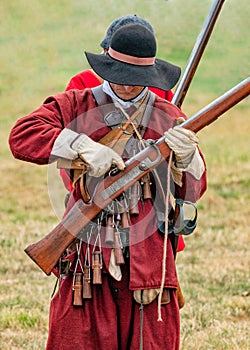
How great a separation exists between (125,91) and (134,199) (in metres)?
0.53

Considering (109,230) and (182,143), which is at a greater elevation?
(182,143)

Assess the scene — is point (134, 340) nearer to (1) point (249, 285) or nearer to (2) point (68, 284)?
(2) point (68, 284)

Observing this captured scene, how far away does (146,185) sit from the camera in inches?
162

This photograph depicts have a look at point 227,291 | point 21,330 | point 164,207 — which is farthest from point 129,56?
point 227,291

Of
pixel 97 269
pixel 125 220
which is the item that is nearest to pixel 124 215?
pixel 125 220

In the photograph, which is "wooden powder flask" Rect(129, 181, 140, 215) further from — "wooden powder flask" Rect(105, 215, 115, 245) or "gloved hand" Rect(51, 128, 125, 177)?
"gloved hand" Rect(51, 128, 125, 177)

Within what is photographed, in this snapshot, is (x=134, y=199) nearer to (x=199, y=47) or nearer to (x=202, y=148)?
(x=199, y=47)

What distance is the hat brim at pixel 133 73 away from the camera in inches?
155

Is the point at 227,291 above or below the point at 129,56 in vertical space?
below

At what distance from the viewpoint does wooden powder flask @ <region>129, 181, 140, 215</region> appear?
4.05m

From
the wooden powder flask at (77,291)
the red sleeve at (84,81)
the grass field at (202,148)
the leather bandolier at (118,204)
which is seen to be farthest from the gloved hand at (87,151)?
the grass field at (202,148)

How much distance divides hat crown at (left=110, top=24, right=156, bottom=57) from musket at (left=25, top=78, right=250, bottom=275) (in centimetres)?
39

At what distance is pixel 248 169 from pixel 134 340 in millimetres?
9460

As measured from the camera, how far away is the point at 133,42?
4.00 meters
